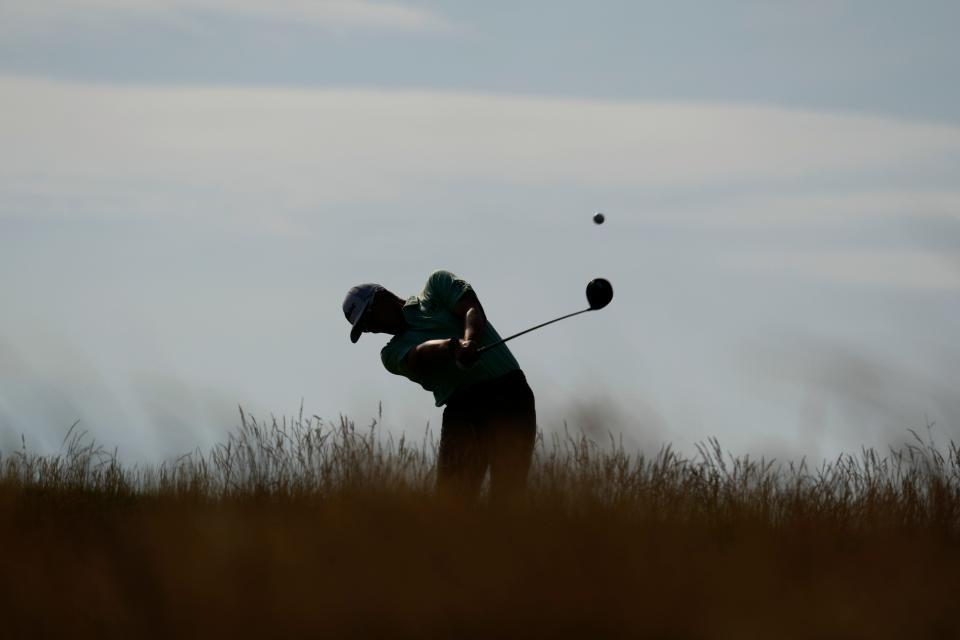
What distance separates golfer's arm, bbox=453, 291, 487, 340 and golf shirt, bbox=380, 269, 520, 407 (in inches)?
1.3

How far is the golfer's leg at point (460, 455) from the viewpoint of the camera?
6879 millimetres

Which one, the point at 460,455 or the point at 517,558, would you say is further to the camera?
the point at 460,455

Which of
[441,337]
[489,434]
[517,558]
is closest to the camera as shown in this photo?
[517,558]

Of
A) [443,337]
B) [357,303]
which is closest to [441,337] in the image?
[443,337]

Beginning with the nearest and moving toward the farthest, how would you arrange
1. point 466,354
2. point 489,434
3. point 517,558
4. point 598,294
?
point 517,558, point 466,354, point 489,434, point 598,294

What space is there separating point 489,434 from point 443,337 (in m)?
0.58

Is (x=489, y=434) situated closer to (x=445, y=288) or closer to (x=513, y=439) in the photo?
(x=513, y=439)

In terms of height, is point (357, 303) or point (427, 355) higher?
point (357, 303)

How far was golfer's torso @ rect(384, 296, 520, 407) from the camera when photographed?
22.7 feet

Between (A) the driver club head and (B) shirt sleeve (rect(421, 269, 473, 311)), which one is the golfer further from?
(A) the driver club head

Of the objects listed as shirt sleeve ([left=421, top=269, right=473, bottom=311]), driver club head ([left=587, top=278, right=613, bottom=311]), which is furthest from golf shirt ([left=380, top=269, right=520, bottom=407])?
driver club head ([left=587, top=278, right=613, bottom=311])

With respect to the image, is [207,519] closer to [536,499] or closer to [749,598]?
[536,499]

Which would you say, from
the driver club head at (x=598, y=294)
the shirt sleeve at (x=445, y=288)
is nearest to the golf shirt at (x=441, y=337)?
the shirt sleeve at (x=445, y=288)

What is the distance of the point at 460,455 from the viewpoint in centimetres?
702
